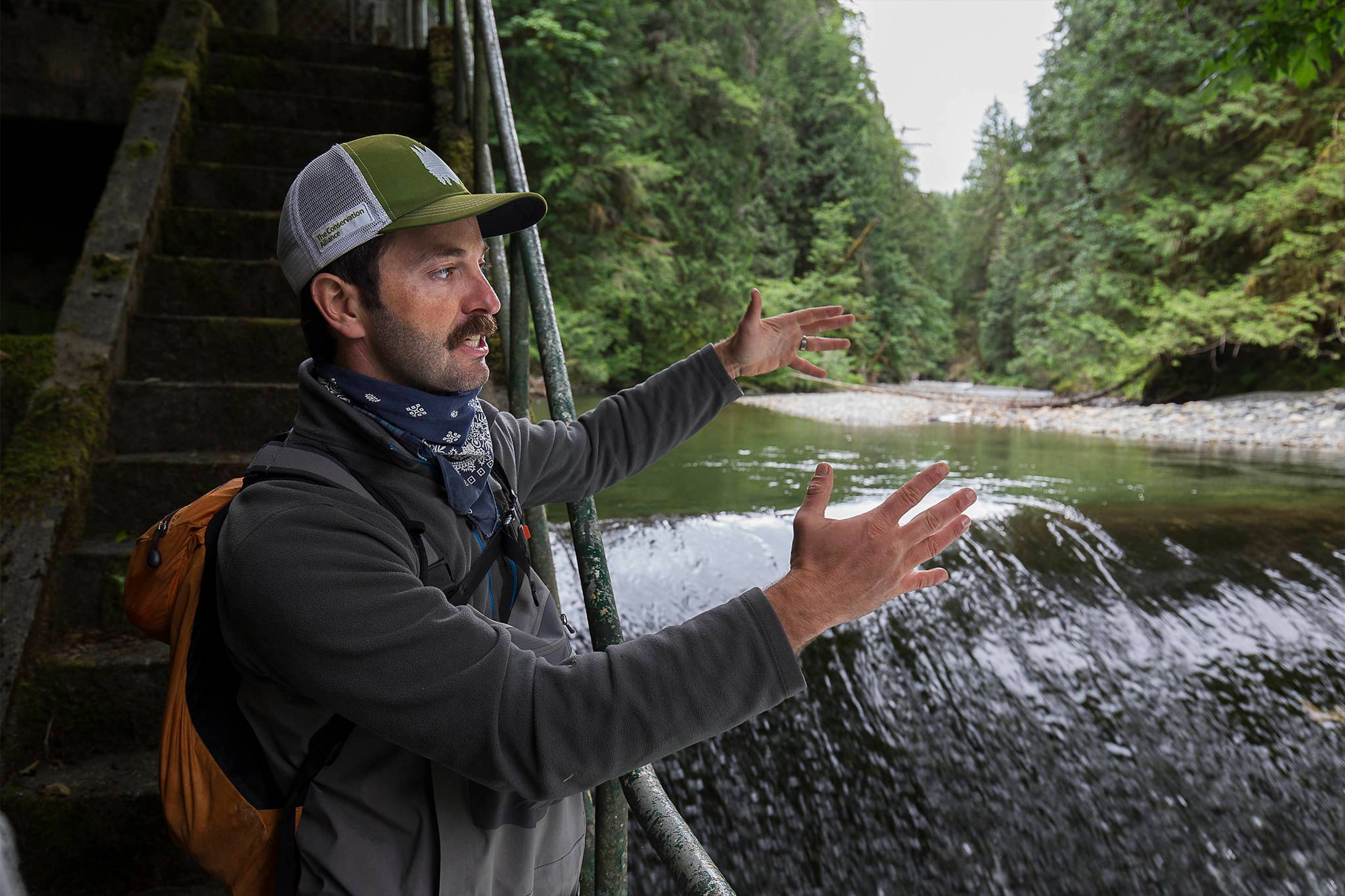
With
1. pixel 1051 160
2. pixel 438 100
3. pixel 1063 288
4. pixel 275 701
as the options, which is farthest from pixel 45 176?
pixel 1051 160

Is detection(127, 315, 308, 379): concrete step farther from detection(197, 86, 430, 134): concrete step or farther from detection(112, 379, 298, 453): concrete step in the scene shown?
detection(197, 86, 430, 134): concrete step

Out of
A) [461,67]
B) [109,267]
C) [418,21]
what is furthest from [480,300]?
[418,21]

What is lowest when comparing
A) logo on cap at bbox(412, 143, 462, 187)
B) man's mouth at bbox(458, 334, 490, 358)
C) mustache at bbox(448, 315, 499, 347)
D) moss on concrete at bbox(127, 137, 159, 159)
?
man's mouth at bbox(458, 334, 490, 358)

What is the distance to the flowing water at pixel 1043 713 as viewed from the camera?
3.13m

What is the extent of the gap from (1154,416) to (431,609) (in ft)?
42.9

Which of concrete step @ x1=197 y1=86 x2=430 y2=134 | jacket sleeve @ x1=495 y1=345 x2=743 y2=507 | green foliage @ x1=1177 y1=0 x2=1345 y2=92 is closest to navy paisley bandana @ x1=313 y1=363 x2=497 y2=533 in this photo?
jacket sleeve @ x1=495 y1=345 x2=743 y2=507

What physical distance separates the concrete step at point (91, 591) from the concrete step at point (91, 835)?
457 mm

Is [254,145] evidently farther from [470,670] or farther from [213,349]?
[470,670]

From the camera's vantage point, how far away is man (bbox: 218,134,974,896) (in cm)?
97

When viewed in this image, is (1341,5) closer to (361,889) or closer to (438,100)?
(438,100)

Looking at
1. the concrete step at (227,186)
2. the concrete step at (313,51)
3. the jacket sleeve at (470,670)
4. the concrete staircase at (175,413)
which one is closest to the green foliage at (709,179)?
the concrete step at (313,51)

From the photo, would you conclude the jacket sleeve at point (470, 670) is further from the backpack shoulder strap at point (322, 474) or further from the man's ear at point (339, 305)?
the man's ear at point (339, 305)

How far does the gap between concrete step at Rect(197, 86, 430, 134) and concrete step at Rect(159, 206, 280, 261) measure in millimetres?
860

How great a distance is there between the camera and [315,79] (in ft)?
15.1
